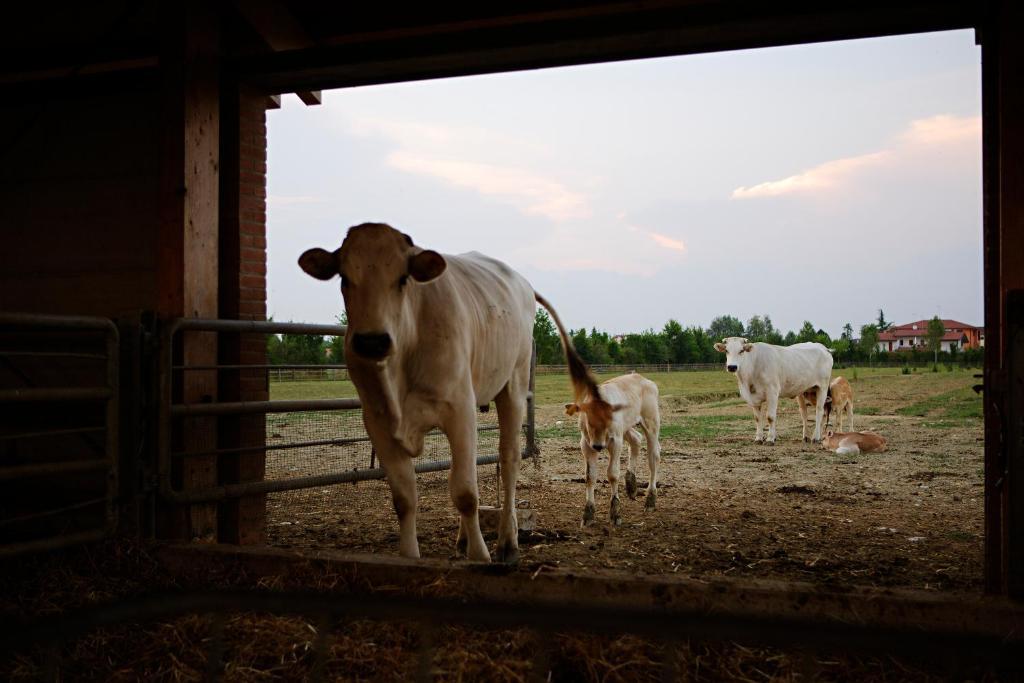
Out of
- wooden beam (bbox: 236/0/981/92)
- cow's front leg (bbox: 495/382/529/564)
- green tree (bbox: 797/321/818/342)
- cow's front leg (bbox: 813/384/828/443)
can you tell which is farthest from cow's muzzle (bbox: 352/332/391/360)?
green tree (bbox: 797/321/818/342)

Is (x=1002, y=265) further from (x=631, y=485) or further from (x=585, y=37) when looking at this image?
(x=631, y=485)

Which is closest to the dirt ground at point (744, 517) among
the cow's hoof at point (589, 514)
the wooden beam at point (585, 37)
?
the cow's hoof at point (589, 514)

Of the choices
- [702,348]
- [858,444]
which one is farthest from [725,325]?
[858,444]

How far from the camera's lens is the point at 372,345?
354cm

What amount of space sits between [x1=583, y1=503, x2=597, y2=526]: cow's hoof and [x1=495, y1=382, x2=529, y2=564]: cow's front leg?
1522mm

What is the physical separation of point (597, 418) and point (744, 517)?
58.6 inches

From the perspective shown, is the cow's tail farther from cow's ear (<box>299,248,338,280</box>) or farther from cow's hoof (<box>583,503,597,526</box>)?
cow's ear (<box>299,248,338,280</box>)

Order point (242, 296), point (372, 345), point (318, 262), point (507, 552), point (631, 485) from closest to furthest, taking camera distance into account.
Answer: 1. point (372, 345)
2. point (318, 262)
3. point (507, 552)
4. point (242, 296)
5. point (631, 485)

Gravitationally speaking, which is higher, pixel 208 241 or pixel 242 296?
pixel 208 241

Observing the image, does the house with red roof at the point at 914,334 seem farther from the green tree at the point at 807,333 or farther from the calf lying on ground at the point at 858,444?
the calf lying on ground at the point at 858,444

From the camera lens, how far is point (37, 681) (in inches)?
107

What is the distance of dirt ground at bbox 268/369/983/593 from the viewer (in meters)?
5.12

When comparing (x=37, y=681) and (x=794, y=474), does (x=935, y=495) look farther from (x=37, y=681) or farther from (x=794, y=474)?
(x=37, y=681)

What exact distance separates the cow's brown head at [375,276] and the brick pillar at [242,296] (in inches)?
68.7
